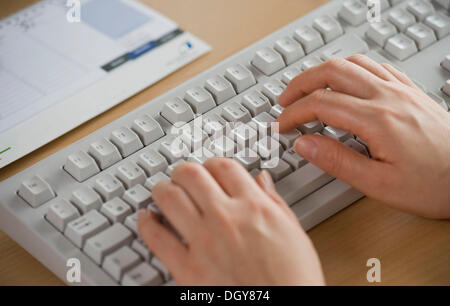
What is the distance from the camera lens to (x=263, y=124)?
75 cm

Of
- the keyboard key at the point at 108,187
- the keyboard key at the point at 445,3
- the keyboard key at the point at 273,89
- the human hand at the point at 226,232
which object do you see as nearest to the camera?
the human hand at the point at 226,232

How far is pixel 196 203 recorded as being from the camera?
63 centimetres

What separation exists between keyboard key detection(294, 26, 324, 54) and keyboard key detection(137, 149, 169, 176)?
263 mm

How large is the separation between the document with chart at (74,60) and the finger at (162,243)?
24 cm

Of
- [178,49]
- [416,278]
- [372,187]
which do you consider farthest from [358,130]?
[178,49]

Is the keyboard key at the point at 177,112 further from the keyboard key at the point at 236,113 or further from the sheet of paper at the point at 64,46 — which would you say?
the sheet of paper at the point at 64,46

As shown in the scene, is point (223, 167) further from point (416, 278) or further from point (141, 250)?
point (416, 278)

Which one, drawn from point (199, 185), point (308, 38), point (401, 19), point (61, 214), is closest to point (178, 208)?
point (199, 185)

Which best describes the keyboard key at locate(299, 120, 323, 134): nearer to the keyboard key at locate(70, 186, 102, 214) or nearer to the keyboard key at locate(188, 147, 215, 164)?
the keyboard key at locate(188, 147, 215, 164)

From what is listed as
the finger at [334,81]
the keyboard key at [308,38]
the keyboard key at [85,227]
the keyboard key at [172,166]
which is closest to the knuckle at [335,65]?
the finger at [334,81]

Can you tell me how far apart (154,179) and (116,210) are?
0.18 feet

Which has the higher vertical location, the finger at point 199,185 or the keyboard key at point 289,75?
the keyboard key at point 289,75

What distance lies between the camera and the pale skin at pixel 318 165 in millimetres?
590
